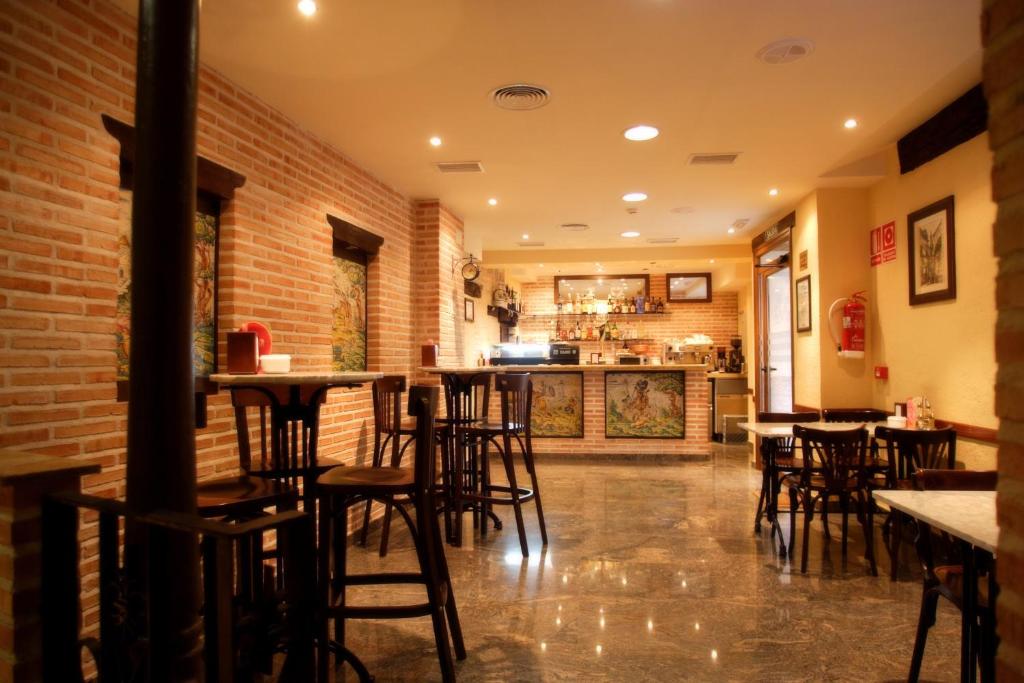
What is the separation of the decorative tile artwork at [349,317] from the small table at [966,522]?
362 cm

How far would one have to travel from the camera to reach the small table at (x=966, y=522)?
5.16 ft

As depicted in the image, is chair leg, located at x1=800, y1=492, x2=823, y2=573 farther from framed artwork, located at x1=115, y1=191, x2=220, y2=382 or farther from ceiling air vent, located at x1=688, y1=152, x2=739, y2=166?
framed artwork, located at x1=115, y1=191, x2=220, y2=382

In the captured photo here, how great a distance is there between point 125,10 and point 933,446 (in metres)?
4.92

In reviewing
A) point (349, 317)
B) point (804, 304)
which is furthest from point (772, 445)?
point (349, 317)

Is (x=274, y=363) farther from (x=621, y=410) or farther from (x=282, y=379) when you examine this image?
(x=621, y=410)

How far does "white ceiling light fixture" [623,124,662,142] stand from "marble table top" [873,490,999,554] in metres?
2.79

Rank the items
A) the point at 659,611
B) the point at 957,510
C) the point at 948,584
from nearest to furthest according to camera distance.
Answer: the point at 957,510 < the point at 948,584 < the point at 659,611

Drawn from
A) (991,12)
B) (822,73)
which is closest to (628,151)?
(822,73)

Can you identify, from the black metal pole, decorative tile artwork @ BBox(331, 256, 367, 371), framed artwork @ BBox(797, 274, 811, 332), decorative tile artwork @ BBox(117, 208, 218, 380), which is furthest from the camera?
framed artwork @ BBox(797, 274, 811, 332)

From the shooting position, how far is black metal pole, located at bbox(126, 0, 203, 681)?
0.95m

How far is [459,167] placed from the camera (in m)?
4.81

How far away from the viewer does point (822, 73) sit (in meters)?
3.23

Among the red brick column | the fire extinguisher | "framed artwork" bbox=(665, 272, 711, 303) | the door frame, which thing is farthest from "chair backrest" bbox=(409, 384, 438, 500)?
"framed artwork" bbox=(665, 272, 711, 303)

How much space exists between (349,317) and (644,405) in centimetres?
405
